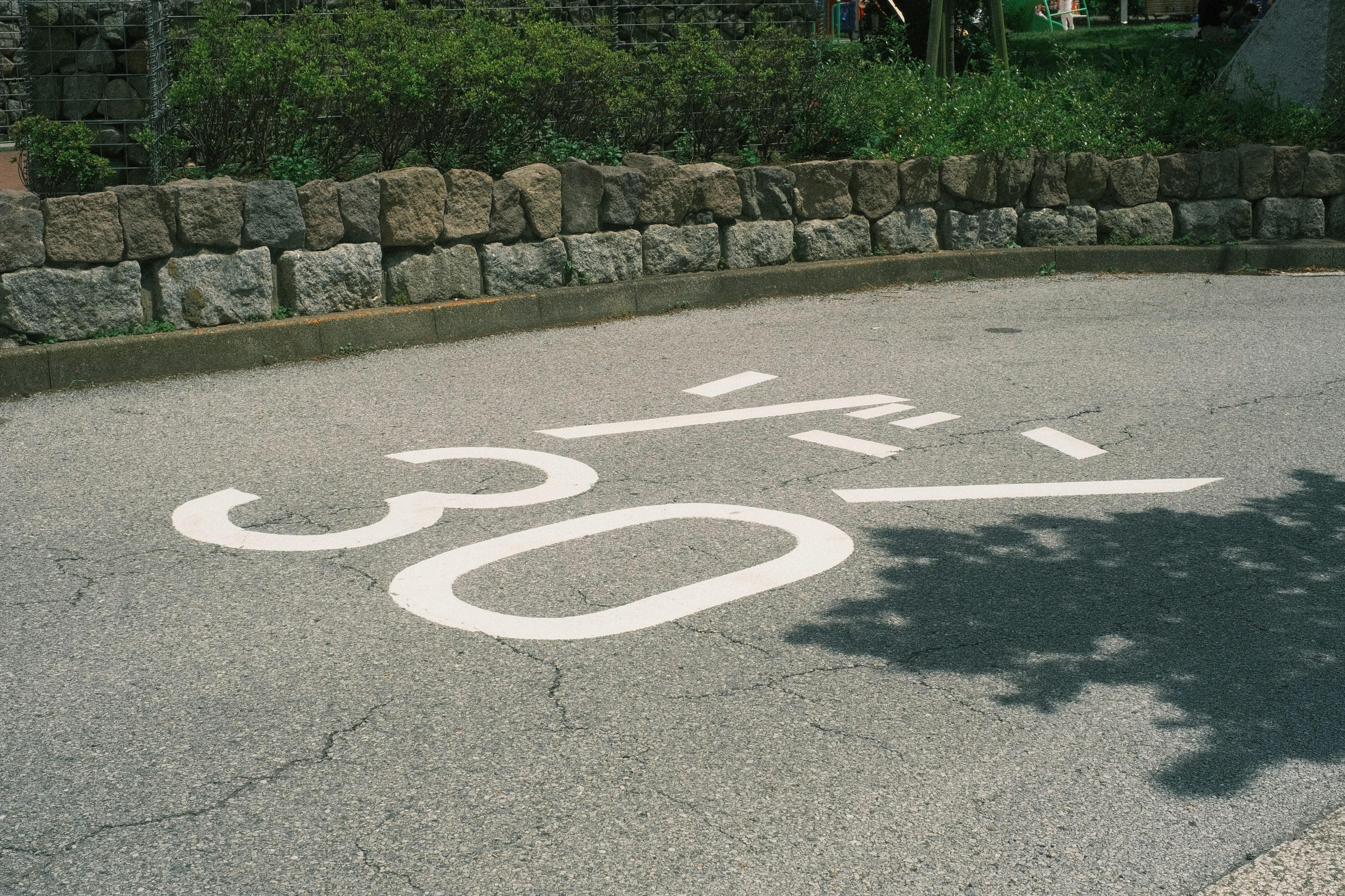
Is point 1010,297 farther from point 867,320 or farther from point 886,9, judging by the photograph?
point 886,9

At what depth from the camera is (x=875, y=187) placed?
10.8 metres

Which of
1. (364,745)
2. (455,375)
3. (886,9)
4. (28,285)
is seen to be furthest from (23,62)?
(886,9)

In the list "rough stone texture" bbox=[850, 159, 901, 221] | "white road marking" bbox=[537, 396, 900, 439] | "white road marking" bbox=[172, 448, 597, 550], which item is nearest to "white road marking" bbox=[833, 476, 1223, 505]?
"white road marking" bbox=[172, 448, 597, 550]

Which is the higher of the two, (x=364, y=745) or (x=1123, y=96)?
(x=1123, y=96)

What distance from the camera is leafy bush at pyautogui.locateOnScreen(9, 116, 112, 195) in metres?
7.76

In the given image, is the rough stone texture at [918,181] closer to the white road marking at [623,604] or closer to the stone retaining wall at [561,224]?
the stone retaining wall at [561,224]

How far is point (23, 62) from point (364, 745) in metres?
7.09

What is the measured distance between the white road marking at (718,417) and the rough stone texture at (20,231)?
130 inches

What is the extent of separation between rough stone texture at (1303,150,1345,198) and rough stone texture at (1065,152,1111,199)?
6.30ft

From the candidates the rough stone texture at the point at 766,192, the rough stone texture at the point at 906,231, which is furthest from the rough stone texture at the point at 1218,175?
the rough stone texture at the point at 766,192

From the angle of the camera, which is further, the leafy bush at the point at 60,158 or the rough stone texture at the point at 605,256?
the rough stone texture at the point at 605,256

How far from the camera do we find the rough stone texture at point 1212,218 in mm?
11859

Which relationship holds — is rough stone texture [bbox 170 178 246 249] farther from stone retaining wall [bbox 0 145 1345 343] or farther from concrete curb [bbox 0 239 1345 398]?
concrete curb [bbox 0 239 1345 398]

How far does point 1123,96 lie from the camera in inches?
491
